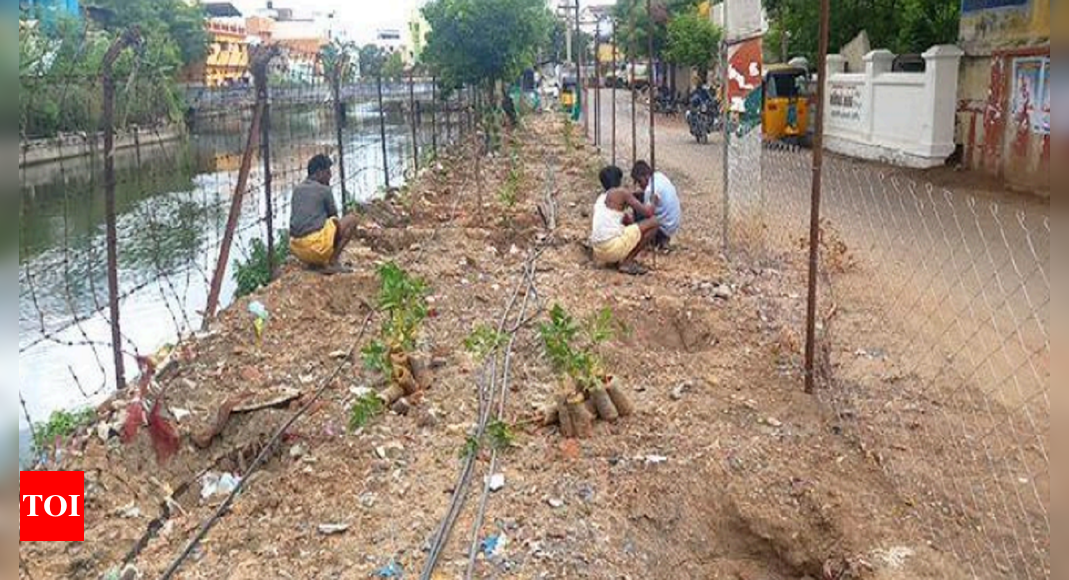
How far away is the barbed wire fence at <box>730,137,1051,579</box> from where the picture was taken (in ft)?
13.2

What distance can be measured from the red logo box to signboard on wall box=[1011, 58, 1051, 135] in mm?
11828

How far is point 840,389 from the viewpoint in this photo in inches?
213

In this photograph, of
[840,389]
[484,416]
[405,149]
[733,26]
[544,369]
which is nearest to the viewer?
[484,416]

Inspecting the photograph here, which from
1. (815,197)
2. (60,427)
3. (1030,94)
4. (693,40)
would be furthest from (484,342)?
(693,40)

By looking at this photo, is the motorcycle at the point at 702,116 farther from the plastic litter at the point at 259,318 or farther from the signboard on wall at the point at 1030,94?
the plastic litter at the point at 259,318

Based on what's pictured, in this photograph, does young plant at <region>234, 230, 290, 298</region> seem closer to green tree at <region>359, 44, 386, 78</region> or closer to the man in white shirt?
the man in white shirt

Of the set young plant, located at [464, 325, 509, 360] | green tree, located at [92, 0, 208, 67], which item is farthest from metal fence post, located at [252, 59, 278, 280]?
green tree, located at [92, 0, 208, 67]

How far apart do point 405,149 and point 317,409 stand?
20.2 m

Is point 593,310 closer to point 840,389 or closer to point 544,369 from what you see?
point 544,369

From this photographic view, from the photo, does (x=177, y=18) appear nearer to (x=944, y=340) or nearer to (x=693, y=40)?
(x=693, y=40)

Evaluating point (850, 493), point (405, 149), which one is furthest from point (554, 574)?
point (405, 149)

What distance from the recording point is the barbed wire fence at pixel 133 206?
229 inches

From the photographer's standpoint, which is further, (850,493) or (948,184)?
(948,184)

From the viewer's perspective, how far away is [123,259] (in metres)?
12.6
